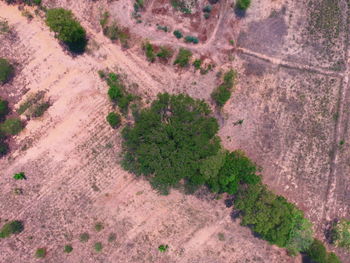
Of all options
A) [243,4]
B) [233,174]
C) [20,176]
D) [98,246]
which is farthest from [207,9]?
[98,246]

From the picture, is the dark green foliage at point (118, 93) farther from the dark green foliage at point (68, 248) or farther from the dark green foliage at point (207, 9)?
the dark green foliage at point (68, 248)

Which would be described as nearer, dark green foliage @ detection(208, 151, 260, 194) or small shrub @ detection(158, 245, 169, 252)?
dark green foliage @ detection(208, 151, 260, 194)

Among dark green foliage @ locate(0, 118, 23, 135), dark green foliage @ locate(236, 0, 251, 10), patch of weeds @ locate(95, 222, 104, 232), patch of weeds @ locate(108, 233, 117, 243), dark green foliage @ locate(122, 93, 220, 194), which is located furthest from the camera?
patch of weeds @ locate(108, 233, 117, 243)

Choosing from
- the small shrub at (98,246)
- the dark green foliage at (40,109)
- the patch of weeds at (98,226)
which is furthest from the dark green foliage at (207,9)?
the small shrub at (98,246)

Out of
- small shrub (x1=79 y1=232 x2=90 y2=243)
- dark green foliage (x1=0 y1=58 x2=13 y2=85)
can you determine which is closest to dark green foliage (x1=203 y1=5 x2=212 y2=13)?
dark green foliage (x1=0 y1=58 x2=13 y2=85)

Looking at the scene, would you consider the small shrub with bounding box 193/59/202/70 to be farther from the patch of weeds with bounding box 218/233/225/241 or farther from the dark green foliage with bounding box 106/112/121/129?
the patch of weeds with bounding box 218/233/225/241

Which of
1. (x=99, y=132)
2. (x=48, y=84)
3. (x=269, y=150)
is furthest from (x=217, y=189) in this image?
(x=48, y=84)
